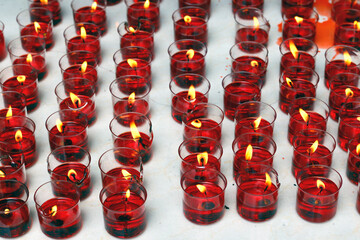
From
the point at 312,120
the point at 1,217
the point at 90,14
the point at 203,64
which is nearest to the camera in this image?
the point at 1,217

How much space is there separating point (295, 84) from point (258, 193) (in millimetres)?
603


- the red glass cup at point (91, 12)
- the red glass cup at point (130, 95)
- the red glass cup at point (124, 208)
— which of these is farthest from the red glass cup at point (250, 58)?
the red glass cup at point (124, 208)

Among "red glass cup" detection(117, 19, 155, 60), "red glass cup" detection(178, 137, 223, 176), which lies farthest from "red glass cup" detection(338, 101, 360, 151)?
"red glass cup" detection(117, 19, 155, 60)

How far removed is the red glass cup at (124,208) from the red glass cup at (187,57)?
67cm

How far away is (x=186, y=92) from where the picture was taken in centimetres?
273

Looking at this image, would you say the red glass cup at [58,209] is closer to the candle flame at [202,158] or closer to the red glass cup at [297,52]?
the candle flame at [202,158]

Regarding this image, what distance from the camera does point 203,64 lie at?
282 centimetres

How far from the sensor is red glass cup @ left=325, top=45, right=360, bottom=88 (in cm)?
281

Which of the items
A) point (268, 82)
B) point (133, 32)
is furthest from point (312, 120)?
point (133, 32)

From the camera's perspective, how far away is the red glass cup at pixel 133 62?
2.77 m

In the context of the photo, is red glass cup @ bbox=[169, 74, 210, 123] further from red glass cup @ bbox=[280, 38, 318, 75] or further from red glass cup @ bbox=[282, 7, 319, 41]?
red glass cup @ bbox=[282, 7, 319, 41]

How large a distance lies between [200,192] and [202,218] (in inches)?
3.9

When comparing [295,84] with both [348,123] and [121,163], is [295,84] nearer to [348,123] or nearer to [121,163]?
[348,123]

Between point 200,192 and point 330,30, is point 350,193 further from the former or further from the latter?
point 330,30
